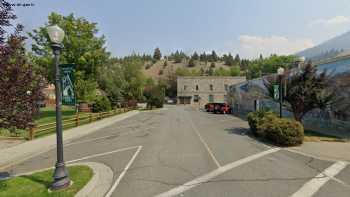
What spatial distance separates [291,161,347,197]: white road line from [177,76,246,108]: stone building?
58.1 meters

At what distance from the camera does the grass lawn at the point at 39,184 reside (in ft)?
15.4

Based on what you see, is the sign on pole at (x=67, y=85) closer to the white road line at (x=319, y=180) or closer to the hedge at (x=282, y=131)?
the white road line at (x=319, y=180)

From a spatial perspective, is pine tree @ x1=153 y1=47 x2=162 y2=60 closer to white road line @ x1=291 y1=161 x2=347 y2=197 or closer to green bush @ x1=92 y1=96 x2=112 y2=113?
green bush @ x1=92 y1=96 x2=112 y2=113

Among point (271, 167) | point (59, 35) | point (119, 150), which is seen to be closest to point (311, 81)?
point (271, 167)

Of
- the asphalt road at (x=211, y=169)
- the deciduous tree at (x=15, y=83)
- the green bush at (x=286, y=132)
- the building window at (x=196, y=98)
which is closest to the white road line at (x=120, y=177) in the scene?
the asphalt road at (x=211, y=169)

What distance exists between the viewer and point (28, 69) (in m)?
4.50

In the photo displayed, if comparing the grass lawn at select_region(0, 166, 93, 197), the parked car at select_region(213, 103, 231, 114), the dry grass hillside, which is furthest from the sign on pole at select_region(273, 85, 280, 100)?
the dry grass hillside

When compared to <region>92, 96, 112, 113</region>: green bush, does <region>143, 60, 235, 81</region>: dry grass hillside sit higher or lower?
higher

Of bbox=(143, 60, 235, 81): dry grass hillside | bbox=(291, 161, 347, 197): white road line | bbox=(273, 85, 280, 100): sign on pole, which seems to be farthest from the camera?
bbox=(143, 60, 235, 81): dry grass hillside

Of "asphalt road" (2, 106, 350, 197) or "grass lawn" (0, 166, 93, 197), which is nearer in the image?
"grass lawn" (0, 166, 93, 197)

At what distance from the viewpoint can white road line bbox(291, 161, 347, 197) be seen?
4.64 metres

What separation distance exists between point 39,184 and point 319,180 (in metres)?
7.75

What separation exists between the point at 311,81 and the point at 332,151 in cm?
495

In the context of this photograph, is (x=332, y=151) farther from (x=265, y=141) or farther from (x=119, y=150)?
(x=119, y=150)
